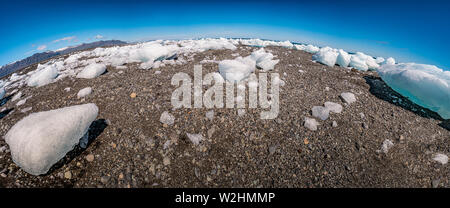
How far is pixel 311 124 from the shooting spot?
434 cm

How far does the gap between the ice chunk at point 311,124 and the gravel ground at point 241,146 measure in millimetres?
148

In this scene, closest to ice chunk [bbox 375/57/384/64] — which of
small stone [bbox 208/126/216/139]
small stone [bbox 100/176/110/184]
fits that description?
small stone [bbox 208/126/216/139]

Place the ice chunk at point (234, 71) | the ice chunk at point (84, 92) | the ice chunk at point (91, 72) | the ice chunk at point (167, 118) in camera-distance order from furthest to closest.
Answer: the ice chunk at point (91, 72) → the ice chunk at point (234, 71) → the ice chunk at point (84, 92) → the ice chunk at point (167, 118)

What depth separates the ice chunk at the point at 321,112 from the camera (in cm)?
459

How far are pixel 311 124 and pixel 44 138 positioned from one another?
18.5 ft

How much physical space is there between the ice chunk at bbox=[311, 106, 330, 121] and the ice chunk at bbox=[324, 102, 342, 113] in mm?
175

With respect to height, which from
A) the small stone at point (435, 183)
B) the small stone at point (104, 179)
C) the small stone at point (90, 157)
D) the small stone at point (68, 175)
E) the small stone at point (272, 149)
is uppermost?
the small stone at point (90, 157)

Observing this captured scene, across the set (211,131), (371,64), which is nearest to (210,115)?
(211,131)

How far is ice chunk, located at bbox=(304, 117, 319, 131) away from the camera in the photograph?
4.28 meters

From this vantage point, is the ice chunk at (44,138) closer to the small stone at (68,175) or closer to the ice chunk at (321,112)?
the small stone at (68,175)

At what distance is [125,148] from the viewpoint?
373 centimetres

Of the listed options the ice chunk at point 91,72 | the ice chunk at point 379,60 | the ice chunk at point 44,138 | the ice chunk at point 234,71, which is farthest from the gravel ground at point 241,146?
the ice chunk at point 379,60
